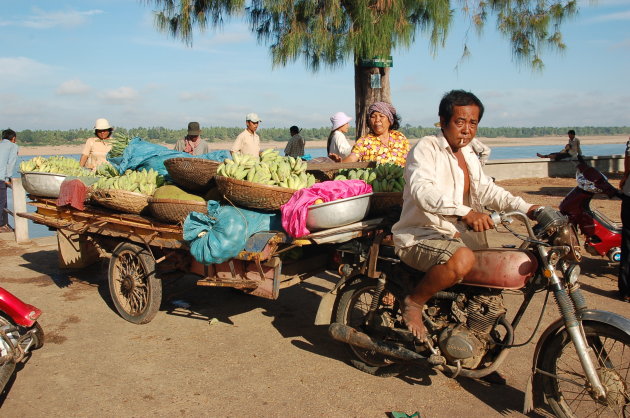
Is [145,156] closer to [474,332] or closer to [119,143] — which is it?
[119,143]

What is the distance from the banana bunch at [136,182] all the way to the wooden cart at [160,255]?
0.26m

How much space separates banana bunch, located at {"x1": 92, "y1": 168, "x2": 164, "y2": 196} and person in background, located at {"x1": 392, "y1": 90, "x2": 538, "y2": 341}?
274 cm

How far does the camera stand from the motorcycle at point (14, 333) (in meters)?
3.61

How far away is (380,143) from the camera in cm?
559

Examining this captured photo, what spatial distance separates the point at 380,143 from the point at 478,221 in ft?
8.87

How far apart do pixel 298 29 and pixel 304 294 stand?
4.66 m


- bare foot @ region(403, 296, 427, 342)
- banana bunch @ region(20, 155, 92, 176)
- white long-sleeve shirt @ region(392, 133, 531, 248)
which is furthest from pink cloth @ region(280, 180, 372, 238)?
banana bunch @ region(20, 155, 92, 176)

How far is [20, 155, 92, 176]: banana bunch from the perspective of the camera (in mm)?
6191

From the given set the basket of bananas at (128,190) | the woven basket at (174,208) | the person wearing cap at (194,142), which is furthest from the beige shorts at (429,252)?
the person wearing cap at (194,142)

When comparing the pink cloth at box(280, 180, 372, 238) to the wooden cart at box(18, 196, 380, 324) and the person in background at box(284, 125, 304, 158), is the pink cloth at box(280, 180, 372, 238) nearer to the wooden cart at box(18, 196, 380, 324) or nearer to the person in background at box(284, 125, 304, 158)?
the wooden cart at box(18, 196, 380, 324)

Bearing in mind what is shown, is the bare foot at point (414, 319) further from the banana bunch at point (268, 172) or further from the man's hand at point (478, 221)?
the banana bunch at point (268, 172)

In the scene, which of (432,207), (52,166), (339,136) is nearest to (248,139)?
(339,136)

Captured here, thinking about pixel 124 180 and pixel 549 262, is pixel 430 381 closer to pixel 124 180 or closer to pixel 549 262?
pixel 549 262

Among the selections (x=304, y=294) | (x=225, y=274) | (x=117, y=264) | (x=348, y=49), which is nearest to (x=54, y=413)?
(x=225, y=274)
